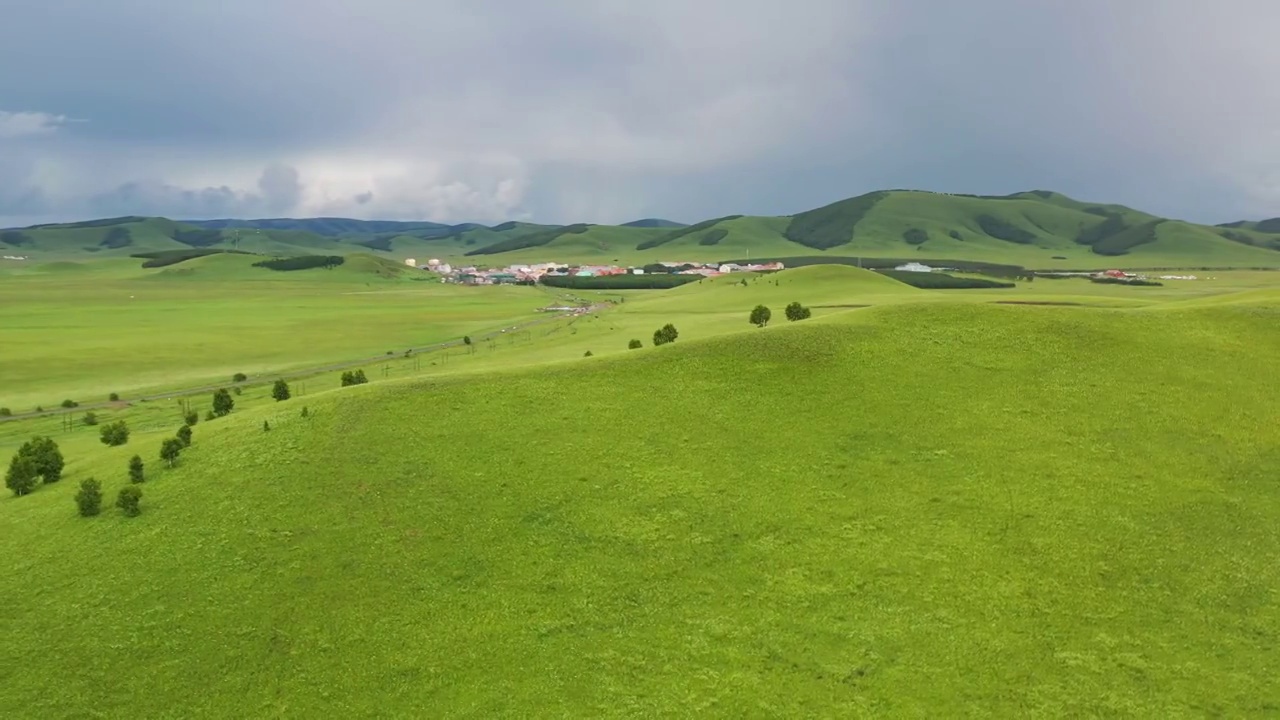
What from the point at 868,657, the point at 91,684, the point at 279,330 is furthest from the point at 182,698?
the point at 279,330

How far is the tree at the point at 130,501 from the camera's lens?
1389 inches

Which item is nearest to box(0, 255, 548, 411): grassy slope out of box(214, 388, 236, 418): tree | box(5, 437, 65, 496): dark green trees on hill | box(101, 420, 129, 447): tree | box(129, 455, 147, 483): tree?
box(101, 420, 129, 447): tree

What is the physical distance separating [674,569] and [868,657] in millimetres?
→ 8239

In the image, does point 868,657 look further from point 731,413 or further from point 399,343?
point 399,343

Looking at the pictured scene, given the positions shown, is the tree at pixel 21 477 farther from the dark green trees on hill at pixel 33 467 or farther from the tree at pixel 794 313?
the tree at pixel 794 313

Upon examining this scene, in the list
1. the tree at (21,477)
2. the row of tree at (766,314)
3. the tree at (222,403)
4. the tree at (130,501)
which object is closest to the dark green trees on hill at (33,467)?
the tree at (21,477)

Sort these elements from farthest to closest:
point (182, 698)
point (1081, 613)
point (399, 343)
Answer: point (399, 343)
point (1081, 613)
point (182, 698)

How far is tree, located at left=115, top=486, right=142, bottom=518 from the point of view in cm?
3528

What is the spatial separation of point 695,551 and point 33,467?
1506 inches

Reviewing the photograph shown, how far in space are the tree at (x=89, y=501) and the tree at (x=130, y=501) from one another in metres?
1.10

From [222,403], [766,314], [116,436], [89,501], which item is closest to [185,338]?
[222,403]

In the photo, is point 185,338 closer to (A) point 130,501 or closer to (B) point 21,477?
(B) point 21,477

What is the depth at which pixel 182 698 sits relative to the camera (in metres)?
25.0

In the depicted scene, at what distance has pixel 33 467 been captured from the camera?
139 ft
